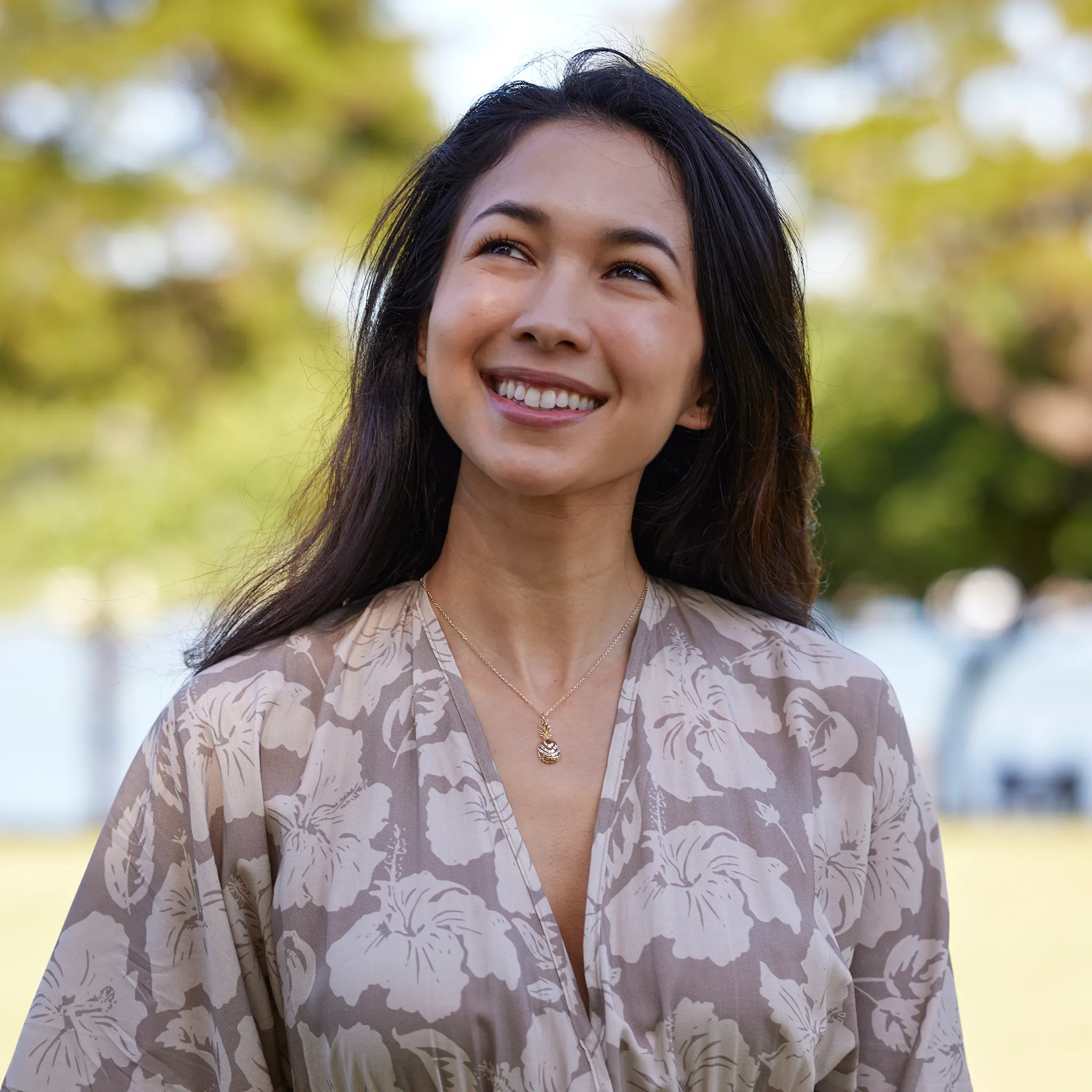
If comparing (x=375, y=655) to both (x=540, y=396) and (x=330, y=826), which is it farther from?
(x=540, y=396)

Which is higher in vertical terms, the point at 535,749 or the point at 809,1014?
the point at 535,749

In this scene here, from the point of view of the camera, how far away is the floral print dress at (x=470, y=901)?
5.39 ft

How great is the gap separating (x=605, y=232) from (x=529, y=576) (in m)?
0.46

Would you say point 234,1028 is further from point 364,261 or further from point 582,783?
point 364,261

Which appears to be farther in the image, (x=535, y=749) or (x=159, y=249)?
(x=159, y=249)

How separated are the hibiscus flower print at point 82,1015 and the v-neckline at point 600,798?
48 cm

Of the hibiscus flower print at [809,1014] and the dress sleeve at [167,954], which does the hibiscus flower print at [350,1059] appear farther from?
the hibiscus flower print at [809,1014]

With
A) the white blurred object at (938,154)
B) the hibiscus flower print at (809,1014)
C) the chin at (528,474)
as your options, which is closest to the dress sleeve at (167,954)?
the chin at (528,474)

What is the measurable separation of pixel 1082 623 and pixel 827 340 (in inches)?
254

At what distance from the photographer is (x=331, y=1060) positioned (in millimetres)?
1642

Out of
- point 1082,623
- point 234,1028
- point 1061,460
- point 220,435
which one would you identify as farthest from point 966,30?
point 234,1028

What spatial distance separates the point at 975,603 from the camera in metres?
19.8

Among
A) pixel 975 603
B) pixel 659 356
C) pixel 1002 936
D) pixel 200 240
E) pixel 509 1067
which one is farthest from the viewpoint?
pixel 975 603

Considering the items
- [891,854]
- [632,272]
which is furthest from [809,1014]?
[632,272]
